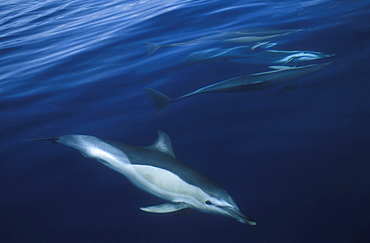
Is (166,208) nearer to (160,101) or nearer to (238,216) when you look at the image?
(238,216)

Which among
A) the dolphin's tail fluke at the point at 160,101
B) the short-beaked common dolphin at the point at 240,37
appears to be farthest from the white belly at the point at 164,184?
the short-beaked common dolphin at the point at 240,37

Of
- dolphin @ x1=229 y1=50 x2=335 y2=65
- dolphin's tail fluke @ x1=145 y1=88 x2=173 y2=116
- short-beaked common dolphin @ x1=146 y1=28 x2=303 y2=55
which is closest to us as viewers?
dolphin's tail fluke @ x1=145 y1=88 x2=173 y2=116

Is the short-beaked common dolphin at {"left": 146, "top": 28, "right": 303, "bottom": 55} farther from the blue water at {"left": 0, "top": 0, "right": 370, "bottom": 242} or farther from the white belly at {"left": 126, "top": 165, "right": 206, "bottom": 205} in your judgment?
the white belly at {"left": 126, "top": 165, "right": 206, "bottom": 205}

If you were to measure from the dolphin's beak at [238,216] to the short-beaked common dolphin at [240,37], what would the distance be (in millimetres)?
4524

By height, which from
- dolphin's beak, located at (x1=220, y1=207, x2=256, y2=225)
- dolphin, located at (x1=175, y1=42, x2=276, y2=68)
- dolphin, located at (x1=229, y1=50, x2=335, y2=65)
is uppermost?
dolphin, located at (x1=175, y1=42, x2=276, y2=68)

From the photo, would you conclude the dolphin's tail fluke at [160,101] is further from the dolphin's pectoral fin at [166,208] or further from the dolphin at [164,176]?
the dolphin's pectoral fin at [166,208]

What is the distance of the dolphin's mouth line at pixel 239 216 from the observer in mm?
2432

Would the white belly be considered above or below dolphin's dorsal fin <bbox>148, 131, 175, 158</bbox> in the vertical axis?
below

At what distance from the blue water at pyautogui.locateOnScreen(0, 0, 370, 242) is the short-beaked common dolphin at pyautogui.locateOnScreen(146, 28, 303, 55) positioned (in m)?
0.22

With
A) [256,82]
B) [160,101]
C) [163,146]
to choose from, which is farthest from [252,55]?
[163,146]

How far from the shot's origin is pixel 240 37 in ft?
22.1

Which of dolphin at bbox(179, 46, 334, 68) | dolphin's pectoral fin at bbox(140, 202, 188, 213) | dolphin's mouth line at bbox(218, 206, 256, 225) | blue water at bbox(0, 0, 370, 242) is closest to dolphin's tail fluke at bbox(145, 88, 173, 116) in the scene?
blue water at bbox(0, 0, 370, 242)

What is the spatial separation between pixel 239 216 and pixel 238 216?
1 cm

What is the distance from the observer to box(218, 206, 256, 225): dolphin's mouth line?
7.98 ft
